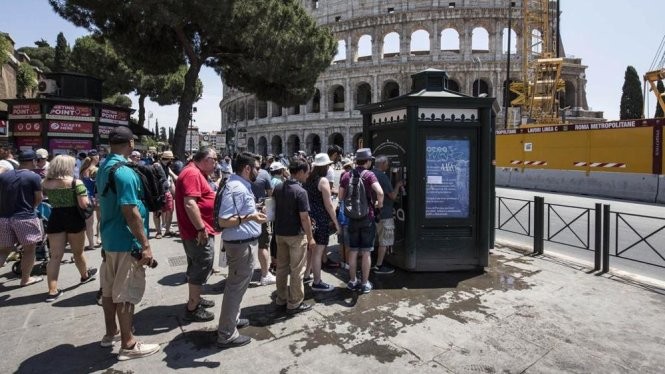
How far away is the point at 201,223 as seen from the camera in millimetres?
3701

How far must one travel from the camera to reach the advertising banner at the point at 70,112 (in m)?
14.5

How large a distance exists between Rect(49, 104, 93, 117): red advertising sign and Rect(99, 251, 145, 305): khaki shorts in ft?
47.4

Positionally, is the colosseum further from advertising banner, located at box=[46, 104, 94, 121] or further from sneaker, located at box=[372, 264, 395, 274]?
sneaker, located at box=[372, 264, 395, 274]

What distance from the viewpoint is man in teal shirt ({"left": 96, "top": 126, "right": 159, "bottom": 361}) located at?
10.2 feet

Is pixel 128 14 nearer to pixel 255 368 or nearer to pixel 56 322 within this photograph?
pixel 56 322

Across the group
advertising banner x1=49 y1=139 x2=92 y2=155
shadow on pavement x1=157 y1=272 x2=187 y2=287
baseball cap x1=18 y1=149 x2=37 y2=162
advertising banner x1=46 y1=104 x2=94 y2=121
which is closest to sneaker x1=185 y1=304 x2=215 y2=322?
shadow on pavement x1=157 y1=272 x2=187 y2=287

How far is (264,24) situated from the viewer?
44.0 ft

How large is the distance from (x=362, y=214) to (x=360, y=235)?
0.91ft

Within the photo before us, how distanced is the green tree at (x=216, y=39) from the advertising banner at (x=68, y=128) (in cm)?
358

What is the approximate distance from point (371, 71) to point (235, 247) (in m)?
40.1

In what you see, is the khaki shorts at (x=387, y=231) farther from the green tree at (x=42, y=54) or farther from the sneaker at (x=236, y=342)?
the green tree at (x=42, y=54)

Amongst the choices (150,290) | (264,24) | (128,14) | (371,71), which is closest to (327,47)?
(264,24)

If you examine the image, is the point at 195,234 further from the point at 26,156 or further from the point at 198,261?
the point at 26,156

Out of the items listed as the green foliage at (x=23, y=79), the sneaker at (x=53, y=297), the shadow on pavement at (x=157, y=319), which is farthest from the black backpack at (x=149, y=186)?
the green foliage at (x=23, y=79)
